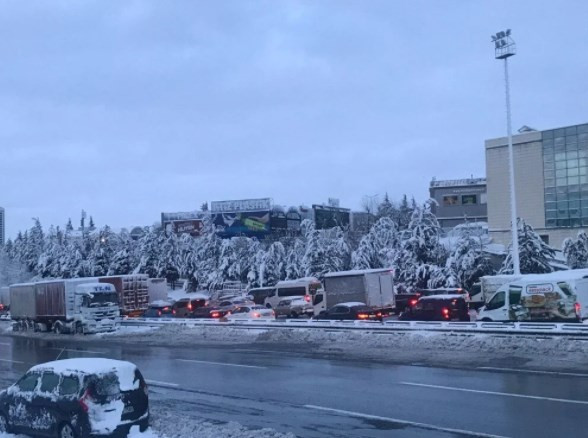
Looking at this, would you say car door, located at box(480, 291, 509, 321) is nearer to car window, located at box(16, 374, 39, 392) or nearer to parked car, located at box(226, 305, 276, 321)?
parked car, located at box(226, 305, 276, 321)

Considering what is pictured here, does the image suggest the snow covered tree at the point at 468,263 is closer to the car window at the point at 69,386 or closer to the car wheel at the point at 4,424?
the car wheel at the point at 4,424

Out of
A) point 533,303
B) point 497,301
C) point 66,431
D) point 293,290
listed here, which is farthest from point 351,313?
point 66,431

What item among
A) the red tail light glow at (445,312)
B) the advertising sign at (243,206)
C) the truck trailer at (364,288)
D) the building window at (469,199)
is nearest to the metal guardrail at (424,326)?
the red tail light glow at (445,312)

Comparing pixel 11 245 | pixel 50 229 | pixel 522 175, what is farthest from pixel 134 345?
pixel 11 245

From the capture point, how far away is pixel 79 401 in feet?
40.0

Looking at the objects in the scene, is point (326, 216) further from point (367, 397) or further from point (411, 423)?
point (411, 423)

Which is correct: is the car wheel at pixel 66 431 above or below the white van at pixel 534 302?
below

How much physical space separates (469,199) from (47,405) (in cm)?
11415

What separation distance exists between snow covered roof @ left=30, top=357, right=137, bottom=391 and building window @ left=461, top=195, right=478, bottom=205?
11278 cm

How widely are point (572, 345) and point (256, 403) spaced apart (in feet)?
35.3

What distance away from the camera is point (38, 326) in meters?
48.8

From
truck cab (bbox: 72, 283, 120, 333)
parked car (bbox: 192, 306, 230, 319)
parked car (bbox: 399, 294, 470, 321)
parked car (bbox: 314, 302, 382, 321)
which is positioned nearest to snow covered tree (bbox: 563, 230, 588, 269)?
parked car (bbox: 314, 302, 382, 321)

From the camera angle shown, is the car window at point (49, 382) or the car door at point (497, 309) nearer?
the car window at point (49, 382)

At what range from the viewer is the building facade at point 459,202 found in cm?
12025
